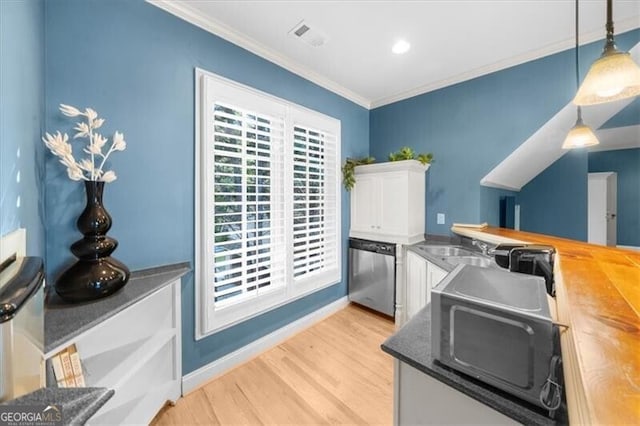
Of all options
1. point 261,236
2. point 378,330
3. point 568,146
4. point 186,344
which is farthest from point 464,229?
point 186,344

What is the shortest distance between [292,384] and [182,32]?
2805 mm

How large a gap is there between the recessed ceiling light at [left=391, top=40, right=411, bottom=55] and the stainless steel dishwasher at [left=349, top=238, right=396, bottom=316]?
1.99 meters

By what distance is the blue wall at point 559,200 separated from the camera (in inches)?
136

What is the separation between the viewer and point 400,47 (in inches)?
88.8

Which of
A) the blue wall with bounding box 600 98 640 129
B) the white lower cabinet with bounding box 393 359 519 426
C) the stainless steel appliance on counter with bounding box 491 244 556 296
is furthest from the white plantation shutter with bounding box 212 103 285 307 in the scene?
the blue wall with bounding box 600 98 640 129

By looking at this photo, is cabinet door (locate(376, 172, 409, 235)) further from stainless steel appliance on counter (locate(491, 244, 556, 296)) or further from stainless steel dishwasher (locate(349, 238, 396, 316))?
stainless steel appliance on counter (locate(491, 244, 556, 296))

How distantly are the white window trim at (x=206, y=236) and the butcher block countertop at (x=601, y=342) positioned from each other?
6.53 feet

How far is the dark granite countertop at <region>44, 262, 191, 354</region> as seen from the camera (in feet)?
3.08

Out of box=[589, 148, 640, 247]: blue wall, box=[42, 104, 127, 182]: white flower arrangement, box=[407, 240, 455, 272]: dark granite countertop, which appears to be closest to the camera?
box=[42, 104, 127, 182]: white flower arrangement

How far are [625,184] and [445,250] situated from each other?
5.65m

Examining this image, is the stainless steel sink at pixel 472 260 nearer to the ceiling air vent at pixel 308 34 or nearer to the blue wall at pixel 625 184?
the ceiling air vent at pixel 308 34

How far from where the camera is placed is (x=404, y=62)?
252 centimetres

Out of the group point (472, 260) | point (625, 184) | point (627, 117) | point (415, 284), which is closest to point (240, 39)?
point (415, 284)

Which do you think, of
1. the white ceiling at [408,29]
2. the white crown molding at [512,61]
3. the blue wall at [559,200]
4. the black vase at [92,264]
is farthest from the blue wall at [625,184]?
the black vase at [92,264]
